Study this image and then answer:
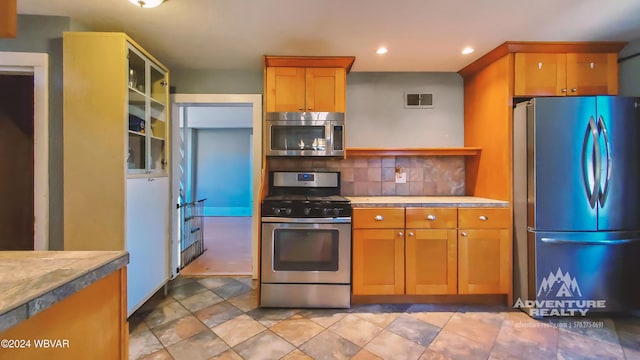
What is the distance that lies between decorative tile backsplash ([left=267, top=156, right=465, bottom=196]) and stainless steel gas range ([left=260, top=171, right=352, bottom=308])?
0.68 metres

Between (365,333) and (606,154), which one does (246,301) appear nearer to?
(365,333)

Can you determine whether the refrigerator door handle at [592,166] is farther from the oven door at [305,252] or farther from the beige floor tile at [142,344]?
the beige floor tile at [142,344]

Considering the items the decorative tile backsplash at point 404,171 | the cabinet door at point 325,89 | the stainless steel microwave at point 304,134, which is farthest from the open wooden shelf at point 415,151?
the cabinet door at point 325,89

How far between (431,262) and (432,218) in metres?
0.38

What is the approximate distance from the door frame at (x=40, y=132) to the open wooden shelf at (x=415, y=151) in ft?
7.66

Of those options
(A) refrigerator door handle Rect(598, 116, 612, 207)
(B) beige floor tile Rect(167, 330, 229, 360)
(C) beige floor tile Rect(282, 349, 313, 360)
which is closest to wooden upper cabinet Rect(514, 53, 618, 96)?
(A) refrigerator door handle Rect(598, 116, 612, 207)

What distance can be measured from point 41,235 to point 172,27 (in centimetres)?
174

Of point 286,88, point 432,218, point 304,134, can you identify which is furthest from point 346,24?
point 432,218

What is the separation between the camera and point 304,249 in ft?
7.53

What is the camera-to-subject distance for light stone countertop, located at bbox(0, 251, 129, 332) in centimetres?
60

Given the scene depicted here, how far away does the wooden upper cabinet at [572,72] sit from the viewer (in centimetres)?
233

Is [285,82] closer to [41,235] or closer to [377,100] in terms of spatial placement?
[377,100]

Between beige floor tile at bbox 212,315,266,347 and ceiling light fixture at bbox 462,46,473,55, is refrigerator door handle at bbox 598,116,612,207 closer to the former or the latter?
ceiling light fixture at bbox 462,46,473,55

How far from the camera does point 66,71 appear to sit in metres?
1.84
